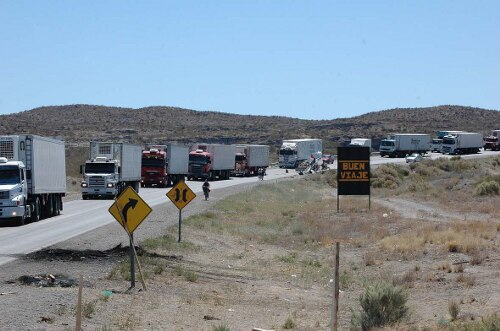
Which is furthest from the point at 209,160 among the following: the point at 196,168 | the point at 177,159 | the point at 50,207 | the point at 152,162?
the point at 50,207

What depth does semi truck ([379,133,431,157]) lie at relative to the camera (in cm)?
11819

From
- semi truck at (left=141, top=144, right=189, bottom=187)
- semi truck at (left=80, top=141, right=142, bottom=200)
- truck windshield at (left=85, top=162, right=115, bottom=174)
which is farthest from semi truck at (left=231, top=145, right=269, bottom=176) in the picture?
truck windshield at (left=85, top=162, right=115, bottom=174)

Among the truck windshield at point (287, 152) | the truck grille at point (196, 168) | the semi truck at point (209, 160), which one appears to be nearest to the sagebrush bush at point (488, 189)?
the semi truck at point (209, 160)

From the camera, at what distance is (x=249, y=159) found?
9844 cm

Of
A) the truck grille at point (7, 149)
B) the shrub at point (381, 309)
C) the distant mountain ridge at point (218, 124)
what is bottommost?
the shrub at point (381, 309)

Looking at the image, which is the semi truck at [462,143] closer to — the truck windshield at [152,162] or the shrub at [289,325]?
the truck windshield at [152,162]

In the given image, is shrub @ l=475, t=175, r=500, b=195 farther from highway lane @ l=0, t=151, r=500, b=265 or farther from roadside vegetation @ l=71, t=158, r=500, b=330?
highway lane @ l=0, t=151, r=500, b=265

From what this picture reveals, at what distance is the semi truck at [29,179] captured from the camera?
35.3 metres

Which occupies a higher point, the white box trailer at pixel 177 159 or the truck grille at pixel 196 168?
the white box trailer at pixel 177 159

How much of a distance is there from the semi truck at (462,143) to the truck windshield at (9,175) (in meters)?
91.8

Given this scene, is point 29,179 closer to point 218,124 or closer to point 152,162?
point 152,162

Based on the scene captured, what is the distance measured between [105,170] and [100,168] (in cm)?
37

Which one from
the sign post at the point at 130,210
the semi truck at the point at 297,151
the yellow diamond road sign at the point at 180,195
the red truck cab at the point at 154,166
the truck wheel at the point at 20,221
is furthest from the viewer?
the semi truck at the point at 297,151

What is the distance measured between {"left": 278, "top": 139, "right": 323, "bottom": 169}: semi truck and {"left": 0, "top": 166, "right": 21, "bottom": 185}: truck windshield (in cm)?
7060
